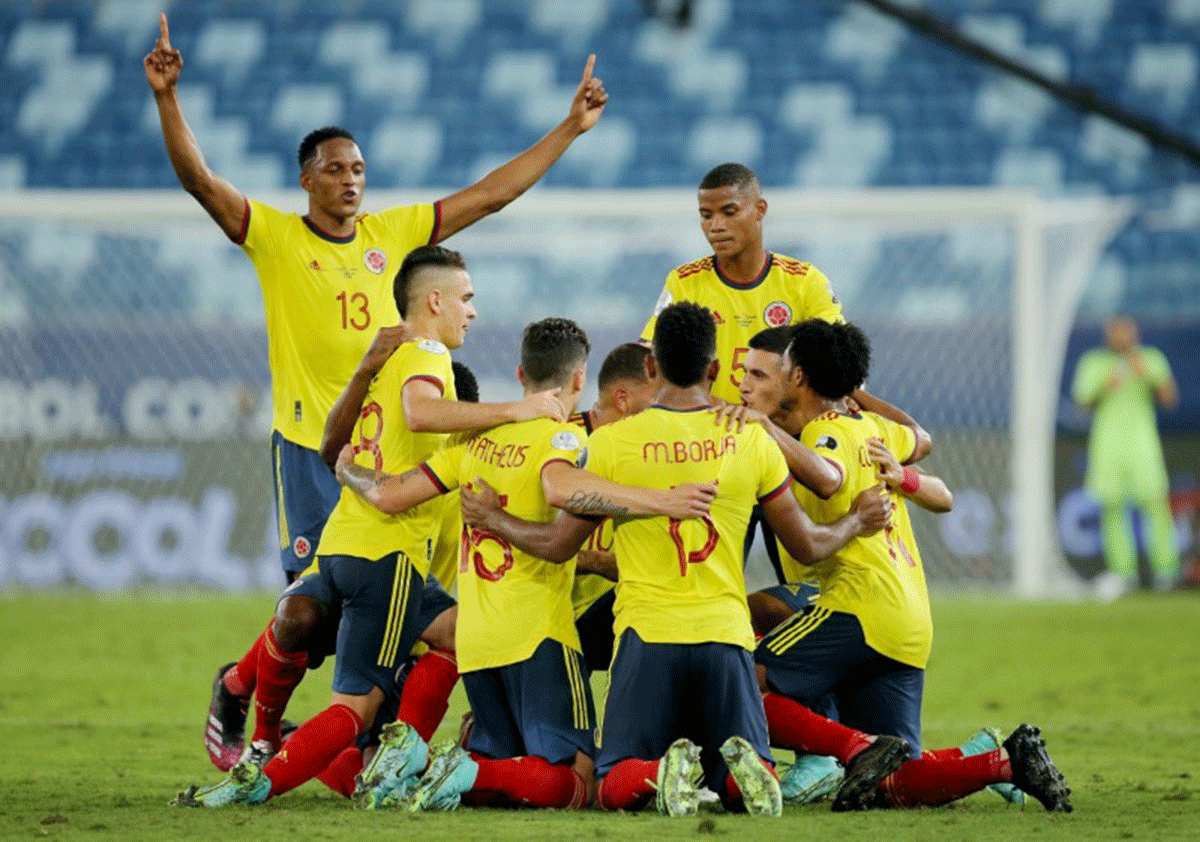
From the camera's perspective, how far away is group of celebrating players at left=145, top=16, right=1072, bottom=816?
208 inches

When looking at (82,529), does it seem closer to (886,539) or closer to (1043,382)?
(1043,382)

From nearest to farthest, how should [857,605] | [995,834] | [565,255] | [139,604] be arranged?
[995,834], [857,605], [139,604], [565,255]

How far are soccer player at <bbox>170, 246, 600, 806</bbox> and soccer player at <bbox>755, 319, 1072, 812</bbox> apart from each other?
832 millimetres

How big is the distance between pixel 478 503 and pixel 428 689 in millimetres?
777

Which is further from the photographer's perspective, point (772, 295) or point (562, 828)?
point (772, 295)

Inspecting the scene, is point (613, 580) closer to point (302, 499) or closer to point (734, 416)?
point (734, 416)

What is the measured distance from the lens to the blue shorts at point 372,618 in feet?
18.6

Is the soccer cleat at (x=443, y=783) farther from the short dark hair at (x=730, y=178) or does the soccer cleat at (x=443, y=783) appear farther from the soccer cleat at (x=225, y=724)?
the short dark hair at (x=730, y=178)

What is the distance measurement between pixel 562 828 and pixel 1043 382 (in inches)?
424

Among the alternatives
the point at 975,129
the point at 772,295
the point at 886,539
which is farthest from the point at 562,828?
the point at 975,129

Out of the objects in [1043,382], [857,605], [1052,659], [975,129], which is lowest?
[1052,659]

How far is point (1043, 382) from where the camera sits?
1489cm

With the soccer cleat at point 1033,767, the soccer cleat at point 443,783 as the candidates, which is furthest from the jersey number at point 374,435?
the soccer cleat at point 1033,767

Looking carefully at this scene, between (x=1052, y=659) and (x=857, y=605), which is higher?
(x=857, y=605)
